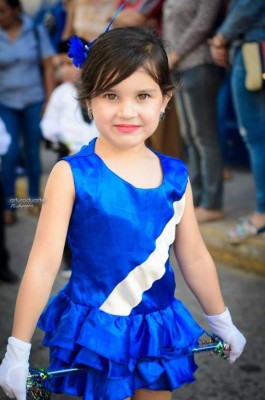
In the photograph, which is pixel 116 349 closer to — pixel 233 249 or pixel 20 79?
pixel 233 249

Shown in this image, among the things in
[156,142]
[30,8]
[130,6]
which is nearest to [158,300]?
[130,6]

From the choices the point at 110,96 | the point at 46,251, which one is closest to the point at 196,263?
the point at 46,251

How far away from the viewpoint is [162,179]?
2049 millimetres

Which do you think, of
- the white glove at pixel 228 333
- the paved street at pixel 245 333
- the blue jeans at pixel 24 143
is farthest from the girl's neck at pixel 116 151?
the blue jeans at pixel 24 143

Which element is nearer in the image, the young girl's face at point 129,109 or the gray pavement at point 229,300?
the young girl's face at point 129,109

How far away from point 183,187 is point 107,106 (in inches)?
14.0

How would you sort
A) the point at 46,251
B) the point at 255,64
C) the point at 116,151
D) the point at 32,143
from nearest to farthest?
the point at 46,251
the point at 116,151
the point at 255,64
the point at 32,143

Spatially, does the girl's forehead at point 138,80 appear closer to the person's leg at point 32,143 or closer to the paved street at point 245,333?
the paved street at point 245,333

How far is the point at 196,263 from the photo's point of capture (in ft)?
7.01

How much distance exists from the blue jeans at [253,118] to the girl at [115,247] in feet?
7.42

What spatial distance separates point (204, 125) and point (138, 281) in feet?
9.61

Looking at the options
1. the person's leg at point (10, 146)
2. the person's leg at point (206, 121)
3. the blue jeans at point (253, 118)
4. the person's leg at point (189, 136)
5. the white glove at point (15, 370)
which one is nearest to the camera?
the white glove at point (15, 370)

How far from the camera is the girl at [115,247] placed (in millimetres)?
1905

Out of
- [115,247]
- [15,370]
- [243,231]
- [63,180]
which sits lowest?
[243,231]
